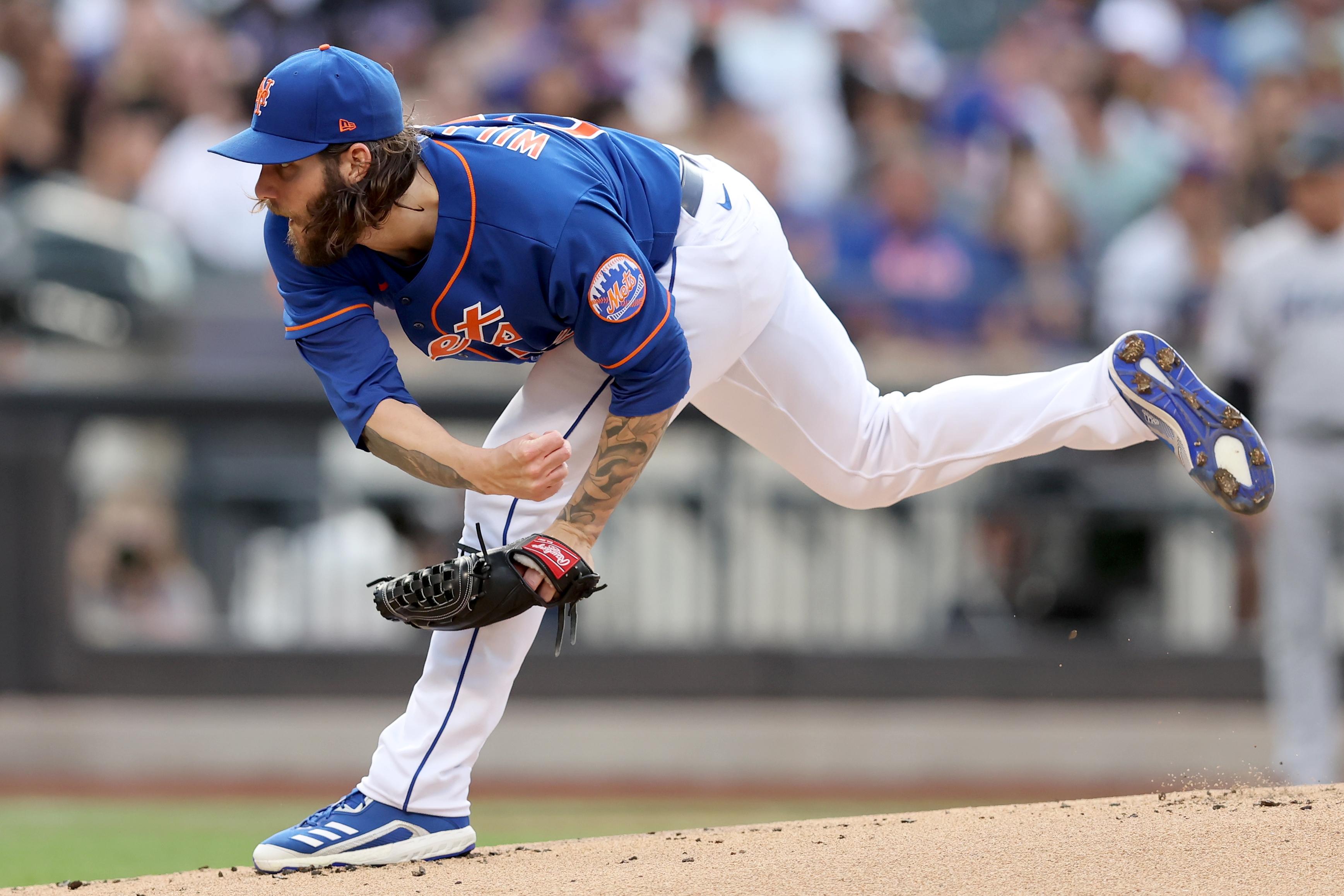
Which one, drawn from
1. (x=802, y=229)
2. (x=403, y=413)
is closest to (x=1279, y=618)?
(x=802, y=229)

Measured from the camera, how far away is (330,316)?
10.3 feet

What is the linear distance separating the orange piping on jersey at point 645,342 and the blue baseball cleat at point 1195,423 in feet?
3.68

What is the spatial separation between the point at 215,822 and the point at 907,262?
4.17 m

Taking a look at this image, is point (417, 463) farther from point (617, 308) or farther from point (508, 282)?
point (617, 308)

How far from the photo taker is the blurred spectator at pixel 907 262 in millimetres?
7227

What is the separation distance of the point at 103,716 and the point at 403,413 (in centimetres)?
460

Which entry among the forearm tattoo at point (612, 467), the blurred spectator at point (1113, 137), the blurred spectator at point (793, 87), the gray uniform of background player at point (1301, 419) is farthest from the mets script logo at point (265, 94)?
the blurred spectator at point (1113, 137)

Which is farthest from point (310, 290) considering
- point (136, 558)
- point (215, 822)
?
point (136, 558)

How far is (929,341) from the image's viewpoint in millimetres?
7215

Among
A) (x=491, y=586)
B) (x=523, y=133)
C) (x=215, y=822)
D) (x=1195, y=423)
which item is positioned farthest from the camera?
(x=215, y=822)

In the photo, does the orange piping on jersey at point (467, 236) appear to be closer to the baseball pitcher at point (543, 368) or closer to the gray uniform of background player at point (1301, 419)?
the baseball pitcher at point (543, 368)

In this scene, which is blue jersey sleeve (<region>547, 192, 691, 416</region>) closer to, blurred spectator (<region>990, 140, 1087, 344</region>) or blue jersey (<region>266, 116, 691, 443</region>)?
blue jersey (<region>266, 116, 691, 443</region>)

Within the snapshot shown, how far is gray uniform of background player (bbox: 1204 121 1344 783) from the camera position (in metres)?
5.75

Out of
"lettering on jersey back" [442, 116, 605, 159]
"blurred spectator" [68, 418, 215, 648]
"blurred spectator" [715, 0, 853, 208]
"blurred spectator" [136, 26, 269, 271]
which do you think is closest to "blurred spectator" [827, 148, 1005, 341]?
"blurred spectator" [715, 0, 853, 208]
